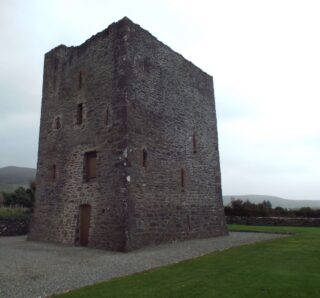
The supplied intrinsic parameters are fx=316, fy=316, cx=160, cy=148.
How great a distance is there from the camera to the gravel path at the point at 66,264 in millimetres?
7023

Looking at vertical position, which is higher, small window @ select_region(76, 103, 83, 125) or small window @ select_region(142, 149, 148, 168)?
small window @ select_region(76, 103, 83, 125)

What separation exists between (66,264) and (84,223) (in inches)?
182

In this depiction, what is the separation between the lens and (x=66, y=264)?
9477 millimetres

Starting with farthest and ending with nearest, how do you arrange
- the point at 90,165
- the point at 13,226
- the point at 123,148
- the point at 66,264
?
the point at 13,226, the point at 90,165, the point at 123,148, the point at 66,264

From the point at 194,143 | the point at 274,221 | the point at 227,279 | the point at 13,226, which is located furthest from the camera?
the point at 274,221

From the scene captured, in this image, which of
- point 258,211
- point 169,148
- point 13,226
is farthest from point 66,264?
point 258,211

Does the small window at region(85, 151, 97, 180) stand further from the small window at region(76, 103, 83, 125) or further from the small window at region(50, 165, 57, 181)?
the small window at region(50, 165, 57, 181)

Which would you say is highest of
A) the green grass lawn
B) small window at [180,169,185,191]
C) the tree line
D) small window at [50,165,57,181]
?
small window at [50,165,57,181]

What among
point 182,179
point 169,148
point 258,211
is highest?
point 169,148

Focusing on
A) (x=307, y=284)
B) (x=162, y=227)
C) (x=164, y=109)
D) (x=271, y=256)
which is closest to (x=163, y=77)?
(x=164, y=109)

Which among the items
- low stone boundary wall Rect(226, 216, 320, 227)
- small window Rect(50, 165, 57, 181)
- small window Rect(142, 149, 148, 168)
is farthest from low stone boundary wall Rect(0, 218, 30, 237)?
low stone boundary wall Rect(226, 216, 320, 227)

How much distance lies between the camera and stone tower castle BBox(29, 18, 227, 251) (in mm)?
13047

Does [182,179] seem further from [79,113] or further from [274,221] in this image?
[274,221]

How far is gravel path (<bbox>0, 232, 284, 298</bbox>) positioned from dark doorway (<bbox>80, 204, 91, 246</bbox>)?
28.9 inches
